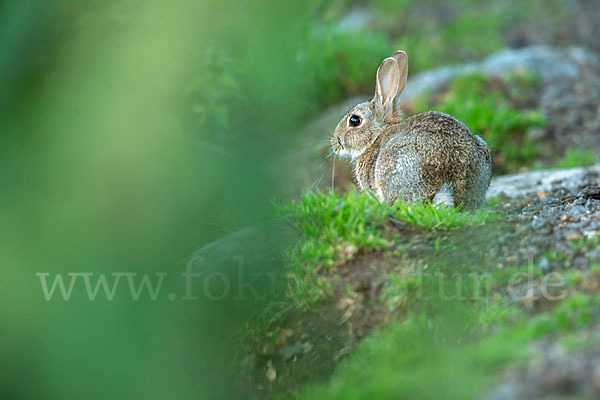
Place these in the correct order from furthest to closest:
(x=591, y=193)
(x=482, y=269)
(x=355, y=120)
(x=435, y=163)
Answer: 1. (x=355, y=120)
2. (x=591, y=193)
3. (x=435, y=163)
4. (x=482, y=269)

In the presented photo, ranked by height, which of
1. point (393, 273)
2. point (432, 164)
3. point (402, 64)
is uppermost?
point (402, 64)

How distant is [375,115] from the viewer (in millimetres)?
6434

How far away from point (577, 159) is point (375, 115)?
3203 mm

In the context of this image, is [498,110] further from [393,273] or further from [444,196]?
[393,273]

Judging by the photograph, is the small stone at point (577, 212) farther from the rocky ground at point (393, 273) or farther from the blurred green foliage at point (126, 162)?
the blurred green foliage at point (126, 162)

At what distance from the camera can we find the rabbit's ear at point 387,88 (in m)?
6.22

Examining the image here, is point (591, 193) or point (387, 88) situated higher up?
point (387, 88)

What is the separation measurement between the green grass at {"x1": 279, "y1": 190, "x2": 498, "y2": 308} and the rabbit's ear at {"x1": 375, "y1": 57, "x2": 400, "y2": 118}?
71.4 inches

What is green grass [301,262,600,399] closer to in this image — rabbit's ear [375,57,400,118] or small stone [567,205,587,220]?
small stone [567,205,587,220]

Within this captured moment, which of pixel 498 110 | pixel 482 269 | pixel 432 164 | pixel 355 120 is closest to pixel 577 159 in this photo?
pixel 498 110

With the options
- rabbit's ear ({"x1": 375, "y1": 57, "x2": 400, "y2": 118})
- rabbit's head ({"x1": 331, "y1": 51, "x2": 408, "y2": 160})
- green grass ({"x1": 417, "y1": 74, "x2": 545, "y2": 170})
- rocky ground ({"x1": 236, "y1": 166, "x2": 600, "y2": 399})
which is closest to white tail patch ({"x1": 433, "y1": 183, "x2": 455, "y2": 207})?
rocky ground ({"x1": 236, "y1": 166, "x2": 600, "y2": 399})

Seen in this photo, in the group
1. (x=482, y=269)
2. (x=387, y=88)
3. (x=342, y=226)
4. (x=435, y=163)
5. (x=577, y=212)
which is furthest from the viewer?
(x=387, y=88)

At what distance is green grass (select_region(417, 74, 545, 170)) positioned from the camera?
344 inches

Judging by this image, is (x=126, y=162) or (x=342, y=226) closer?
(x=126, y=162)
